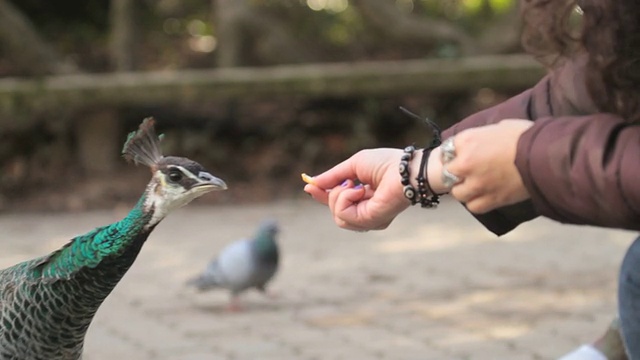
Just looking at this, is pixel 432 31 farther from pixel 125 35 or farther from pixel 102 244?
pixel 102 244

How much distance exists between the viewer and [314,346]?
3895 mm

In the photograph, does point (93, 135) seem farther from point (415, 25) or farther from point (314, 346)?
point (314, 346)

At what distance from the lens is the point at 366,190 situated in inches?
73.9

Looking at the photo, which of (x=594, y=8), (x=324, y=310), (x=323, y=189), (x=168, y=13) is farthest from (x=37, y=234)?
(x=594, y=8)

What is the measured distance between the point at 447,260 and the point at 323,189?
3.53 m

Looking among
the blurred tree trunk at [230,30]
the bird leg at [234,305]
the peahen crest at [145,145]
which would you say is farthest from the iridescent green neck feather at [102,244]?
the blurred tree trunk at [230,30]

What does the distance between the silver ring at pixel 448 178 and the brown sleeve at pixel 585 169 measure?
0.13 m

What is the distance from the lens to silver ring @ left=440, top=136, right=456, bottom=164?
1.58 meters

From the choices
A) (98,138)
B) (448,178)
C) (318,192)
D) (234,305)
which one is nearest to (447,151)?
(448,178)

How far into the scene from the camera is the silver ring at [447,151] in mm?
1584

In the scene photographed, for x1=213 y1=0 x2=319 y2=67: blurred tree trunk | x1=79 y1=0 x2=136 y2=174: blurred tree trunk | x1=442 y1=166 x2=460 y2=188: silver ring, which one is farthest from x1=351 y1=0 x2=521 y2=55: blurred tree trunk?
x1=442 y1=166 x2=460 y2=188: silver ring

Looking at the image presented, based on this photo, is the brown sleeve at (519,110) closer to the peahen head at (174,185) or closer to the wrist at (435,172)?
the wrist at (435,172)

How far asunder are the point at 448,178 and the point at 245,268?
300 cm

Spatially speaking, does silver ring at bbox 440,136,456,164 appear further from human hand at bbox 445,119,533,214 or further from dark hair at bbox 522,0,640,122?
dark hair at bbox 522,0,640,122
